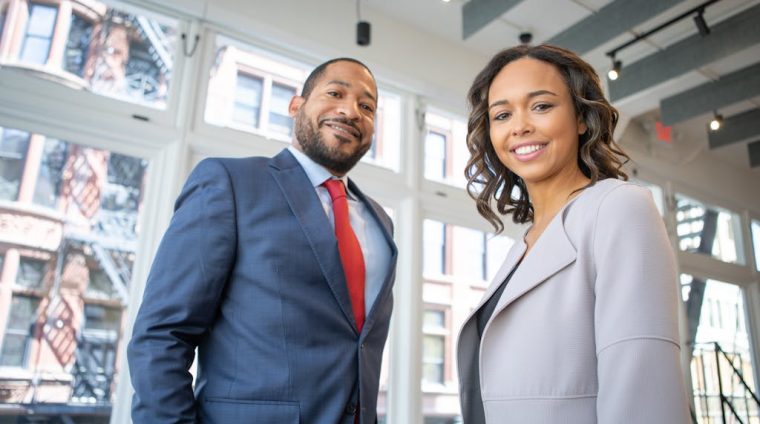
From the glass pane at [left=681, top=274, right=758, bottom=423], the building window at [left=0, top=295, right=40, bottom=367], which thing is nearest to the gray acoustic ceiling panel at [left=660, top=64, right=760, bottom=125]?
the glass pane at [left=681, top=274, right=758, bottom=423]

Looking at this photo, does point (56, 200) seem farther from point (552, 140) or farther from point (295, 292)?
point (552, 140)

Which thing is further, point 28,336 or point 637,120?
point 637,120

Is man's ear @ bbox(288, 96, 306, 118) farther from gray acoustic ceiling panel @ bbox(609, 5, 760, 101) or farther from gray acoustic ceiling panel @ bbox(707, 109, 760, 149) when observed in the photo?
gray acoustic ceiling panel @ bbox(707, 109, 760, 149)

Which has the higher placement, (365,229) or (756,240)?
(756,240)

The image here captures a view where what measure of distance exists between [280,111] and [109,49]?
1024 mm

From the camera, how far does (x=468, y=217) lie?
429 centimetres

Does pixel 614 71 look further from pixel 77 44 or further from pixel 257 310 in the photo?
pixel 257 310

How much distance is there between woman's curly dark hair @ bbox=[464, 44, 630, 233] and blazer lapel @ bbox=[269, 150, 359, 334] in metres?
0.38

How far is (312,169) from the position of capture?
1.60 m

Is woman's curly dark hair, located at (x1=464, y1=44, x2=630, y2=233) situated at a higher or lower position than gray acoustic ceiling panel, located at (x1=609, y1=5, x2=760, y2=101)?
lower

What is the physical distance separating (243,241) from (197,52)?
223 centimetres

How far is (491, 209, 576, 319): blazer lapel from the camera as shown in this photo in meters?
0.94

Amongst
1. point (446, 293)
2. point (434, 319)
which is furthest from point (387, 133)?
point (434, 319)

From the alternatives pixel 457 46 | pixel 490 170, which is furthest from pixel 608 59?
pixel 490 170
